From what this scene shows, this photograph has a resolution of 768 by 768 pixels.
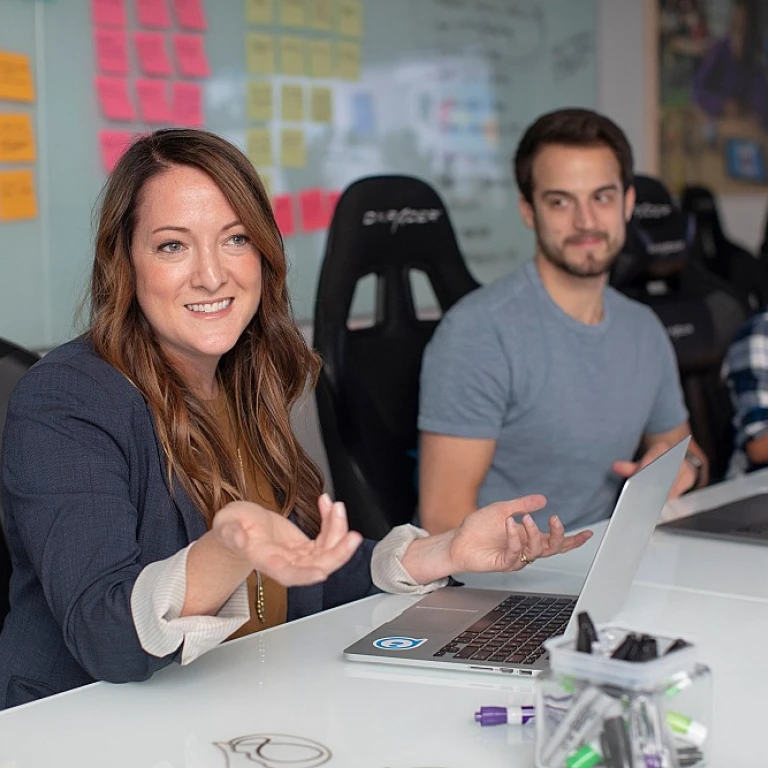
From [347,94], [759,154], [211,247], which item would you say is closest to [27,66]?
[347,94]

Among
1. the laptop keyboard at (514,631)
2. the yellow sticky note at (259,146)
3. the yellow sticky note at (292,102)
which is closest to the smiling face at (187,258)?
the laptop keyboard at (514,631)

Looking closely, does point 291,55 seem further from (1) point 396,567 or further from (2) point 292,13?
(1) point 396,567

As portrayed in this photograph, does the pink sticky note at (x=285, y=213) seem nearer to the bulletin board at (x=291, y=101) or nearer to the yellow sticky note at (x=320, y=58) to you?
the bulletin board at (x=291, y=101)

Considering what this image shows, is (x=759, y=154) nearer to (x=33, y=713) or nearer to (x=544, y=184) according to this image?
(x=544, y=184)

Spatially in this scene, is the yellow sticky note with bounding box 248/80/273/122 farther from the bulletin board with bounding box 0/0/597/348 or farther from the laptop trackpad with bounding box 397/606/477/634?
the laptop trackpad with bounding box 397/606/477/634

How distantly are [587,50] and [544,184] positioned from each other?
200cm

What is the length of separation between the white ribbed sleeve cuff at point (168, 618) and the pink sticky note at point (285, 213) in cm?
218

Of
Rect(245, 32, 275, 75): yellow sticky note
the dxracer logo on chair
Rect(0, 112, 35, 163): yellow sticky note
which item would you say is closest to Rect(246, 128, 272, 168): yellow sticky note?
Rect(245, 32, 275, 75): yellow sticky note

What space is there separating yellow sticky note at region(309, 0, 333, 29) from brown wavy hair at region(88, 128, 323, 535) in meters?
1.91

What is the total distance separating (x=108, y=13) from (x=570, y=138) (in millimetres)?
1057

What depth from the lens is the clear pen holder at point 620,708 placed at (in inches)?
35.5

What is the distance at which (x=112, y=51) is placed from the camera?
2852 mm

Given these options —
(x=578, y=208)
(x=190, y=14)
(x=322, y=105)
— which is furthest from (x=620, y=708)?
(x=322, y=105)

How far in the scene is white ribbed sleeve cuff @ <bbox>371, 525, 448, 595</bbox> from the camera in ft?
5.14
